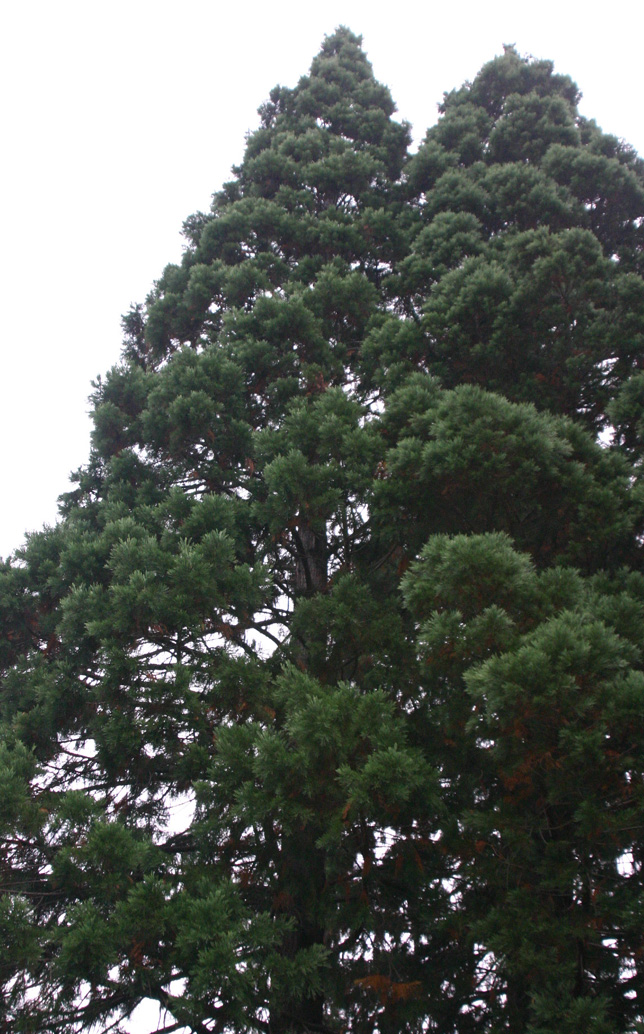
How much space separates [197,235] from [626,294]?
6105 mm

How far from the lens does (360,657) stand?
5324mm

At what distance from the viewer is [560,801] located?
391 cm

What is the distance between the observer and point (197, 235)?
10539mm

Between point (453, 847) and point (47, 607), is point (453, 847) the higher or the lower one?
the lower one

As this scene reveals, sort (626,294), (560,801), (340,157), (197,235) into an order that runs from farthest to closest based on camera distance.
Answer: (197,235), (340,157), (626,294), (560,801)

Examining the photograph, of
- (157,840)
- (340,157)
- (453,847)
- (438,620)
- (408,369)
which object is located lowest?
(453,847)

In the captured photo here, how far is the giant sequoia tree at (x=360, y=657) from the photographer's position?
376 cm

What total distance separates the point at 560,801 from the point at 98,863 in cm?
237

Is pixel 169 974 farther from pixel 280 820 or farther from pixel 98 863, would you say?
pixel 280 820

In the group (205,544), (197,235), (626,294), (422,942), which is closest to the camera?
(422,942)

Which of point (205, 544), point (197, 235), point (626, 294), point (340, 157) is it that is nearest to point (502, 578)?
point (205, 544)

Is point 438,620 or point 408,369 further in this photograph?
point 408,369

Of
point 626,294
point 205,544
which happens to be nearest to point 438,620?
point 205,544

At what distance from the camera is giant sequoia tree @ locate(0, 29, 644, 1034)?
376cm
